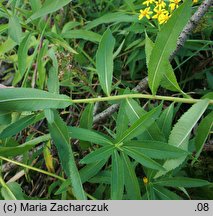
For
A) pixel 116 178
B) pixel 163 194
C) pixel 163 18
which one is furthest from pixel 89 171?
pixel 163 18

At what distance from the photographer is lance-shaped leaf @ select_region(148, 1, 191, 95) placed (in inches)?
34.9

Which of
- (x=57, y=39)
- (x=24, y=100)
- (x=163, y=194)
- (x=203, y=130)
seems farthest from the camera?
(x=57, y=39)

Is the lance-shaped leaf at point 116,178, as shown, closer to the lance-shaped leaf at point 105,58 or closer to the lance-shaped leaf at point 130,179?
the lance-shaped leaf at point 130,179

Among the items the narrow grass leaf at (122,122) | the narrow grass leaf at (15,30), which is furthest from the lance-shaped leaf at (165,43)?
the narrow grass leaf at (15,30)

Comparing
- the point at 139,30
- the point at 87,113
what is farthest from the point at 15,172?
the point at 139,30

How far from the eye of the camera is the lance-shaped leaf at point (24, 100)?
855 mm

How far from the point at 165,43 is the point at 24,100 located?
35 centimetres

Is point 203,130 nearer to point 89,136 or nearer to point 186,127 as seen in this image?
point 186,127

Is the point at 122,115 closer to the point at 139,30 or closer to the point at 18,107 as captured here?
the point at 18,107

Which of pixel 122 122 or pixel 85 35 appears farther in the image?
pixel 85 35

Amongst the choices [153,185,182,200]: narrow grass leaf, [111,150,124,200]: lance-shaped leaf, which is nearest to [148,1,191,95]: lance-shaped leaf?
[111,150,124,200]: lance-shaped leaf

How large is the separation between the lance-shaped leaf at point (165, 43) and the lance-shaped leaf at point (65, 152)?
0.25 meters

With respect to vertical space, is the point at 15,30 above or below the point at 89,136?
above

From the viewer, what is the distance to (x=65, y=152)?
931 millimetres
